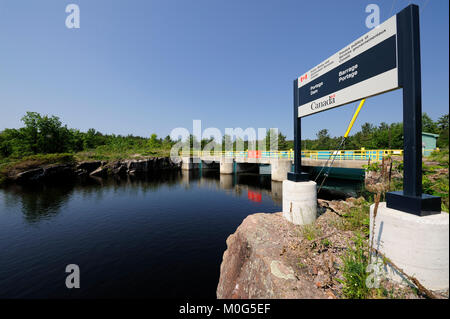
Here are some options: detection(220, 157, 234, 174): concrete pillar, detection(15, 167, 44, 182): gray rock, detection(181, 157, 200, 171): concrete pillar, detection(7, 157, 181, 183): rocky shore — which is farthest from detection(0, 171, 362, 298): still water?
detection(181, 157, 200, 171): concrete pillar

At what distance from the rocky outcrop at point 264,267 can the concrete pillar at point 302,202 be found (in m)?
0.41

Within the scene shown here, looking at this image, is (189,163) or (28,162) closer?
(28,162)

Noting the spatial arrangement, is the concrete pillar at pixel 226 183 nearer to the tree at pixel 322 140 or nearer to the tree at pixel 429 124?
the tree at pixel 429 124

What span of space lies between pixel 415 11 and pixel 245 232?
270 inches

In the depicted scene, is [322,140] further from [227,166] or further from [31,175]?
[31,175]

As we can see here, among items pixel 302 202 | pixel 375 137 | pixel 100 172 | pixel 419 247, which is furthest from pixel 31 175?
pixel 375 137

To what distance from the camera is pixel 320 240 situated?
4.77m

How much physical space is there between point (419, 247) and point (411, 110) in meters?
2.47

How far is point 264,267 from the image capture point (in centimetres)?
404

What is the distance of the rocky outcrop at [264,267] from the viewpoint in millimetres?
3361

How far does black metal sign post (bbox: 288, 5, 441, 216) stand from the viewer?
3197 millimetres

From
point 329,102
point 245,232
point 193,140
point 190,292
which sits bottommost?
point 190,292
